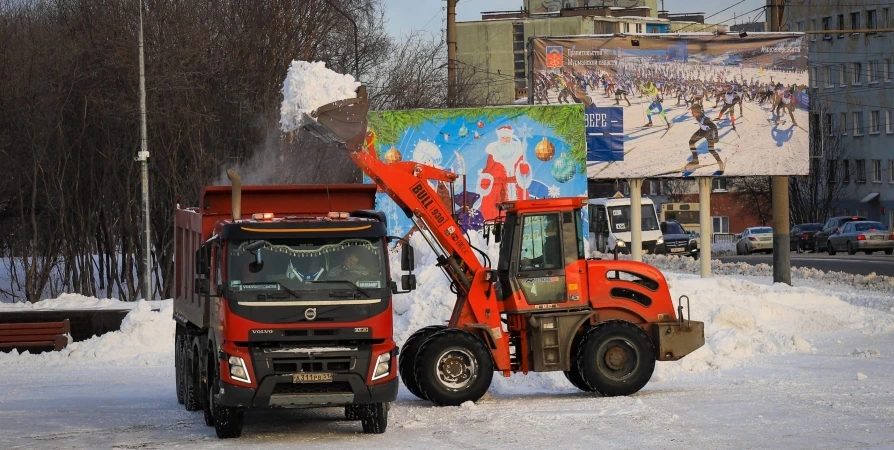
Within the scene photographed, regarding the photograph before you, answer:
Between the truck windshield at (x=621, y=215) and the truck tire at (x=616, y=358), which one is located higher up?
the truck windshield at (x=621, y=215)

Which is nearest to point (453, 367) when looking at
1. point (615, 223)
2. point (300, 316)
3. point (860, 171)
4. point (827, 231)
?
point (300, 316)

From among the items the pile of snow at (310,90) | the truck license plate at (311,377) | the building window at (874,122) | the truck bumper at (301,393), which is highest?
the building window at (874,122)

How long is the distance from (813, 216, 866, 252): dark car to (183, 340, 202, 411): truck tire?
48.8 meters

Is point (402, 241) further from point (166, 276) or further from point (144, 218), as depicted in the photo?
point (166, 276)

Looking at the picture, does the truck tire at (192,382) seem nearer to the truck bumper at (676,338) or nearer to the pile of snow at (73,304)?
the truck bumper at (676,338)

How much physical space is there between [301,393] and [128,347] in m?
12.0

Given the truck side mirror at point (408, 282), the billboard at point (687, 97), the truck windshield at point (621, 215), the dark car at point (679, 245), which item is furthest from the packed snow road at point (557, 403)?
the dark car at point (679, 245)

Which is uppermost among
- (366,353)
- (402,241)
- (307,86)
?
(307,86)

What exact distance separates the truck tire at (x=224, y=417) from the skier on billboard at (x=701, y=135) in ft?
61.5

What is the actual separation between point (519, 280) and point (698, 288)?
385 inches

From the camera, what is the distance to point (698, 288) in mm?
25656

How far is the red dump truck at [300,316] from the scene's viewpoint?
13102 mm

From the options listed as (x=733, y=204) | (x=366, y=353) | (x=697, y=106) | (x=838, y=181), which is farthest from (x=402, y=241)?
(x=733, y=204)

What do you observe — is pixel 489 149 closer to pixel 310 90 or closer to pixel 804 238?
pixel 310 90
